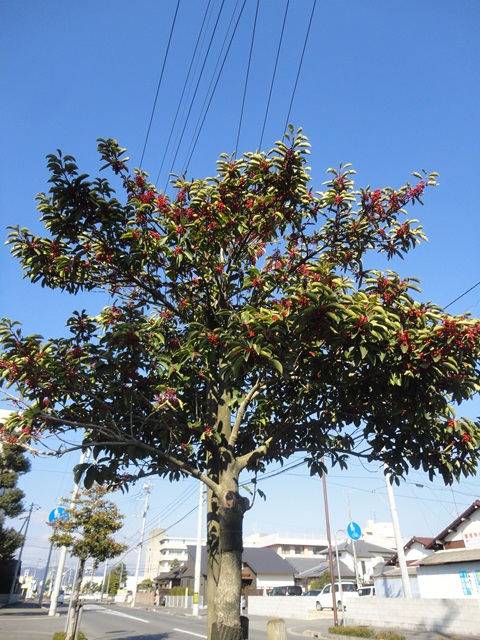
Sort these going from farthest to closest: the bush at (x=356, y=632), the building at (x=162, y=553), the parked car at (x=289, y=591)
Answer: the building at (x=162, y=553) < the parked car at (x=289, y=591) < the bush at (x=356, y=632)

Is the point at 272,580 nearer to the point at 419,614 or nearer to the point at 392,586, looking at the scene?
the point at 392,586

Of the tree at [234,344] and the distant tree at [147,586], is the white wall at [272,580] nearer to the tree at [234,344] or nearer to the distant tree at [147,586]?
the distant tree at [147,586]

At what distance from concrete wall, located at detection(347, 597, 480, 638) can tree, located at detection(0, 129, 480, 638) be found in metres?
17.3

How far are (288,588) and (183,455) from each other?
1826 inches

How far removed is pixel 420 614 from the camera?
21922 millimetres

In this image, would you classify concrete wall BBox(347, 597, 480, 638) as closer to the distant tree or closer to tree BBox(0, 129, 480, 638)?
tree BBox(0, 129, 480, 638)

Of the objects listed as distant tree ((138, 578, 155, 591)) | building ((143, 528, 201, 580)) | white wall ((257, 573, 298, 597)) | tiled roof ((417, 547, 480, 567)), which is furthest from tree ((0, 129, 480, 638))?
building ((143, 528, 201, 580))

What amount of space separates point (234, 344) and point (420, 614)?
2322 centimetres

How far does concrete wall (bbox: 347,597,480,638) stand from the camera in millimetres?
19689

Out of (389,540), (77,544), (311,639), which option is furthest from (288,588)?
(389,540)

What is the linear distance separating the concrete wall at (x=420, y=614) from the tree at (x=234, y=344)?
17320mm

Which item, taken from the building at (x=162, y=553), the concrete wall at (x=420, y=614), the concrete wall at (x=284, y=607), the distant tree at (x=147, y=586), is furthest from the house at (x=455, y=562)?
the building at (x=162, y=553)

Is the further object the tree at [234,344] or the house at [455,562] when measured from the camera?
the house at [455,562]

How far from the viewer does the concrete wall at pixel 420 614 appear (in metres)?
19.7
